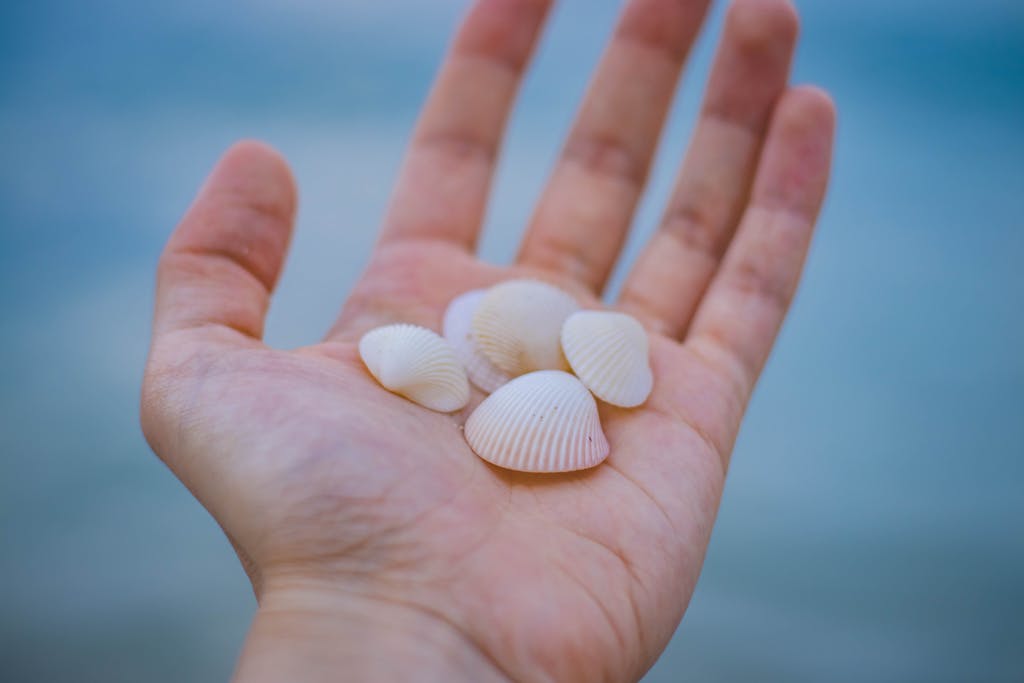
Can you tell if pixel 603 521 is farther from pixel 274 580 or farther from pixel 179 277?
pixel 179 277

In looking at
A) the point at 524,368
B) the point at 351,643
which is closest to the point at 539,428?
the point at 524,368

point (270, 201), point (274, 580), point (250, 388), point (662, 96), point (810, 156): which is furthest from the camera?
point (662, 96)

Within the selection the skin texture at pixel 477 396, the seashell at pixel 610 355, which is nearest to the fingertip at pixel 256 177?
the skin texture at pixel 477 396

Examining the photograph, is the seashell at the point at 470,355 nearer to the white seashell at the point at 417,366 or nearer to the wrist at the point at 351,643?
the white seashell at the point at 417,366

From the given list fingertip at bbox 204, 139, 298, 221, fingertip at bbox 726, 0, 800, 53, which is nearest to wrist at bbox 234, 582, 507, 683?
fingertip at bbox 204, 139, 298, 221

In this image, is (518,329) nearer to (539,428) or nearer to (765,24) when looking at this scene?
(539,428)

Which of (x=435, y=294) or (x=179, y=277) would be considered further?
(x=435, y=294)

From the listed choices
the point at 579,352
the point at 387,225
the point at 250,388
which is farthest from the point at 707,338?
the point at 250,388

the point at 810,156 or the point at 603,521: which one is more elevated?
the point at 810,156
